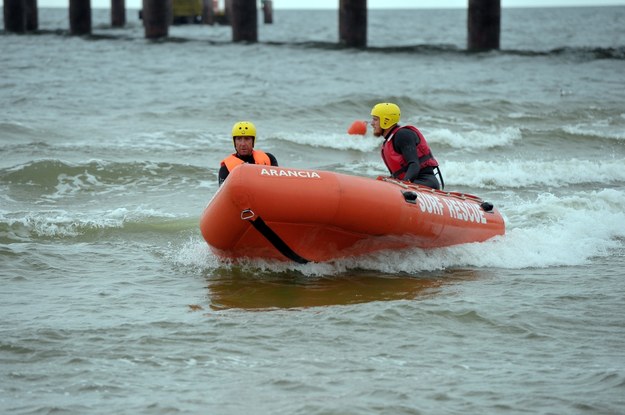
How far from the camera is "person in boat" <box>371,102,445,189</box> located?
8.17m

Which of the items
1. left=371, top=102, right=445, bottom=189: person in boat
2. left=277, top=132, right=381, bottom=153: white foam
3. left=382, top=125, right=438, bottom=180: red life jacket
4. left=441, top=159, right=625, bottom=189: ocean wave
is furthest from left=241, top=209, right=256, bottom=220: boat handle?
left=277, top=132, right=381, bottom=153: white foam

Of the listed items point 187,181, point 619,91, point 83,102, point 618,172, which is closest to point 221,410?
point 187,181

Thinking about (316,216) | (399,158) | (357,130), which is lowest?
(357,130)

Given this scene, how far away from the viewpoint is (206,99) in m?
19.5

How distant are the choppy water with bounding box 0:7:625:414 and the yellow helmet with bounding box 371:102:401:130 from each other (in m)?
1.14

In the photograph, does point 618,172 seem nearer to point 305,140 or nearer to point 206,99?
point 305,140

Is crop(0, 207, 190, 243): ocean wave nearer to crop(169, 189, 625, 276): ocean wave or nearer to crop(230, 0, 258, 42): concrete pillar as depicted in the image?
crop(169, 189, 625, 276): ocean wave

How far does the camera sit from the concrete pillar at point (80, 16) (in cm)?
3366

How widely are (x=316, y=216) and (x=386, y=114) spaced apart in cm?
158

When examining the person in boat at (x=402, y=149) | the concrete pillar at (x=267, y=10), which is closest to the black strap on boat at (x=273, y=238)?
the person in boat at (x=402, y=149)

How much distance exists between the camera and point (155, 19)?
1252 inches

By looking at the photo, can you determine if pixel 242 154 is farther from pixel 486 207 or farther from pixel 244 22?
pixel 244 22

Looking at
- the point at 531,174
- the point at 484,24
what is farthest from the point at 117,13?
the point at 531,174

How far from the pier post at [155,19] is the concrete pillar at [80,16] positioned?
2843 millimetres
